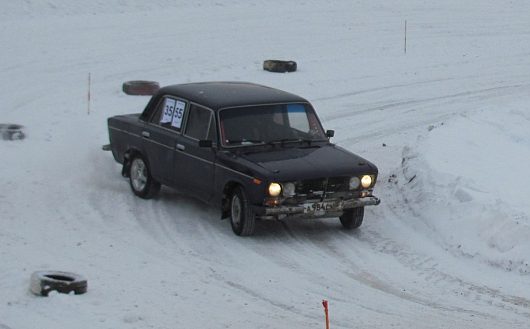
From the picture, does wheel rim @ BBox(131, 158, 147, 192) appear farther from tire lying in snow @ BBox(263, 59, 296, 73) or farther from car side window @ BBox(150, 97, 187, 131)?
tire lying in snow @ BBox(263, 59, 296, 73)

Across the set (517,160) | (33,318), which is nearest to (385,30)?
(517,160)

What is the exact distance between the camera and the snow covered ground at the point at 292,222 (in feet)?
32.8

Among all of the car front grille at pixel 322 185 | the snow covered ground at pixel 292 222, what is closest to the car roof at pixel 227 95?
the snow covered ground at pixel 292 222

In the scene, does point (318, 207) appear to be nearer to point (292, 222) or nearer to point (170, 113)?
point (292, 222)

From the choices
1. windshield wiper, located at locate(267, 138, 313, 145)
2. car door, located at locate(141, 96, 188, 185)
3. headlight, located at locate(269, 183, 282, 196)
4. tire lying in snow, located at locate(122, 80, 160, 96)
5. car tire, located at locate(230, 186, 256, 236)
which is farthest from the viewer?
tire lying in snow, located at locate(122, 80, 160, 96)

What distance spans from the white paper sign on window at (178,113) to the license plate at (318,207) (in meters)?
2.46

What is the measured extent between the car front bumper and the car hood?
0.33 m

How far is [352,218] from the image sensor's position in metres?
12.8

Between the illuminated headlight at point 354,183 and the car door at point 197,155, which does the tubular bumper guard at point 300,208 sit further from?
the car door at point 197,155

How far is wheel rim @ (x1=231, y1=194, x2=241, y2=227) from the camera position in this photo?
487 inches

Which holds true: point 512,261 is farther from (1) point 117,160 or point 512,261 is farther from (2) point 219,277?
(1) point 117,160

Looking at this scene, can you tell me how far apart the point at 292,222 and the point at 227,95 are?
1847mm

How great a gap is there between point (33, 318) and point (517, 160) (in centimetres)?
779

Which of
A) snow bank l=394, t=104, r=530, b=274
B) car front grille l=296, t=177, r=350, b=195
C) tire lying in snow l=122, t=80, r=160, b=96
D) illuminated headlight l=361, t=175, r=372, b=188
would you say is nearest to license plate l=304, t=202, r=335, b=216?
car front grille l=296, t=177, r=350, b=195
